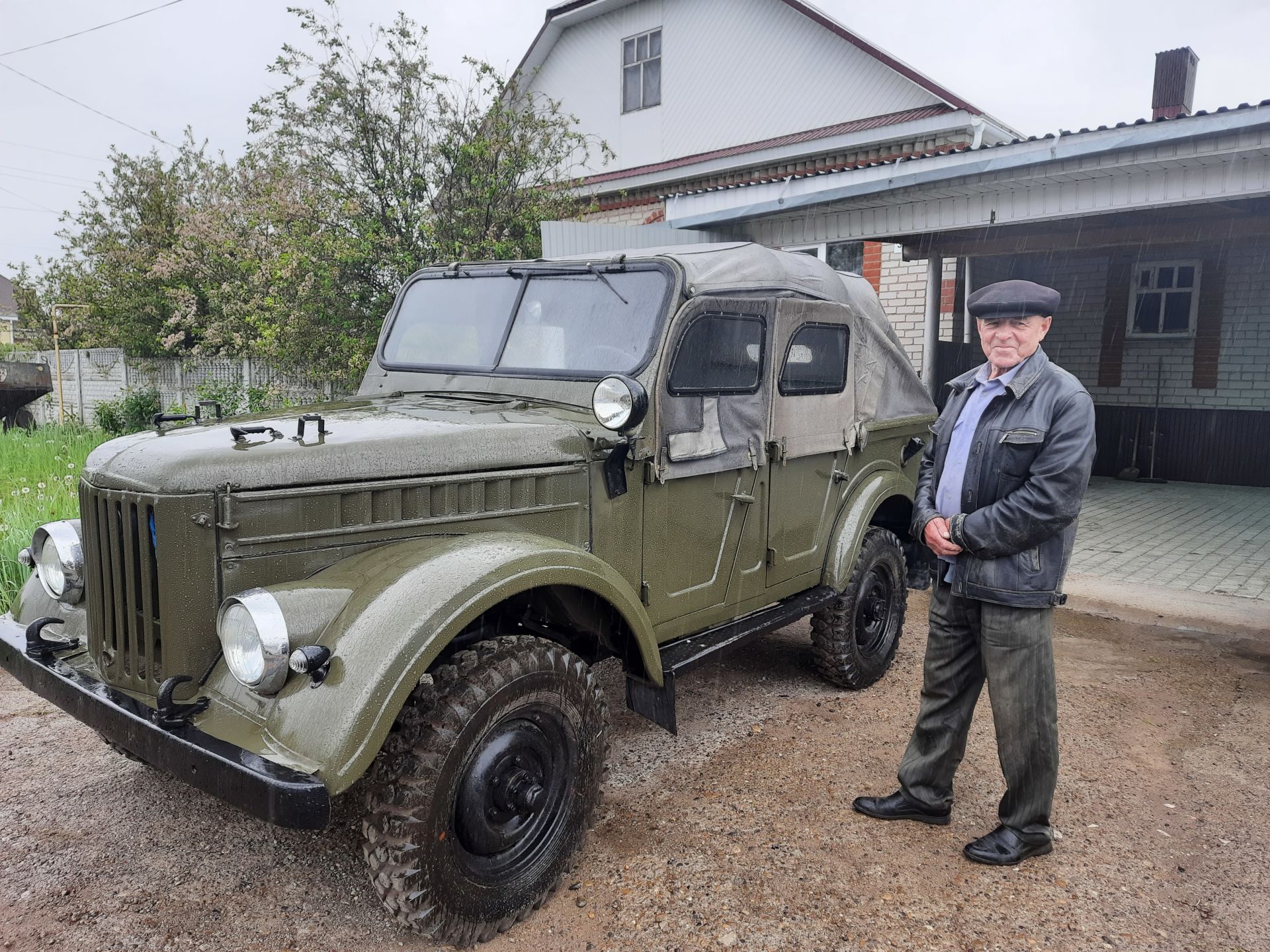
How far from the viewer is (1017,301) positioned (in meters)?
2.91

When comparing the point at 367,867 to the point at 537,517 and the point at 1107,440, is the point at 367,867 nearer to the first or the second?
the point at 537,517

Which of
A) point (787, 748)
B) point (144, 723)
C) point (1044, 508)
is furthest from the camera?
point (787, 748)

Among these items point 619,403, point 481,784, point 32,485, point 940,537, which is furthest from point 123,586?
point 32,485

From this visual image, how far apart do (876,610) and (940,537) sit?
175cm

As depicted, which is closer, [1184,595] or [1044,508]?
[1044,508]

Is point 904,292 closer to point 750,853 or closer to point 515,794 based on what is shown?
point 750,853

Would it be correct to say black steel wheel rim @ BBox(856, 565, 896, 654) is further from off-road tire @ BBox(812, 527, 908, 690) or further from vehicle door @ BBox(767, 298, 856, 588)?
vehicle door @ BBox(767, 298, 856, 588)

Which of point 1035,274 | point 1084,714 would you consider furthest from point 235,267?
point 1084,714

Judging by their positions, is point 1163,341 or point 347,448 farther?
point 1163,341

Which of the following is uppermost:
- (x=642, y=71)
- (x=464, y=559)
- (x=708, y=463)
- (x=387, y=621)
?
(x=642, y=71)

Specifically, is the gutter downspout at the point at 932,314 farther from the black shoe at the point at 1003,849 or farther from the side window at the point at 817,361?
the black shoe at the point at 1003,849

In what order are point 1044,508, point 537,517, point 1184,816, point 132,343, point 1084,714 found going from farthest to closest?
point 132,343 < point 1084,714 < point 1184,816 < point 537,517 < point 1044,508

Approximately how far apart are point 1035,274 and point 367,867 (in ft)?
42.6

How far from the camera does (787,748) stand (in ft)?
12.8
